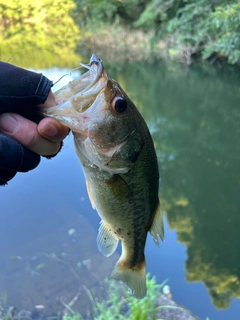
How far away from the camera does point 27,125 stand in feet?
4.59

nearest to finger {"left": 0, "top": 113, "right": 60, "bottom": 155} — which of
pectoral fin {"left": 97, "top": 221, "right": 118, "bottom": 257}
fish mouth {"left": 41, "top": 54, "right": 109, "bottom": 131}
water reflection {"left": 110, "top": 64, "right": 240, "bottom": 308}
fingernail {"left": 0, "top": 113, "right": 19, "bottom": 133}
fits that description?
fingernail {"left": 0, "top": 113, "right": 19, "bottom": 133}

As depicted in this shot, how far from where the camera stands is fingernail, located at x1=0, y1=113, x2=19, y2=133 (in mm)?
1382

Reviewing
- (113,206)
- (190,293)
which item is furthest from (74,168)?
(113,206)

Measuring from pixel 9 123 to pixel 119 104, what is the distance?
444mm

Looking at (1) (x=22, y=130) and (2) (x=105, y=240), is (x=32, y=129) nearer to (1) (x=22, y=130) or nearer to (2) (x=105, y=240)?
(1) (x=22, y=130)

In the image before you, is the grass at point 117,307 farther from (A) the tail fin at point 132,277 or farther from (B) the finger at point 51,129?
(B) the finger at point 51,129

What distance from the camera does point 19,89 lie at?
4.39ft

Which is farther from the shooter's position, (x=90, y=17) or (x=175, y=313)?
(x=90, y=17)

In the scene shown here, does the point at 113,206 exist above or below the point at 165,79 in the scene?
above

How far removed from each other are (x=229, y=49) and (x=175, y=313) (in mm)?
11019

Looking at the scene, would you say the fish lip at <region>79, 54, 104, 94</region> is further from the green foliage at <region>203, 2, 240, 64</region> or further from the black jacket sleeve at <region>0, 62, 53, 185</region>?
the green foliage at <region>203, 2, 240, 64</region>

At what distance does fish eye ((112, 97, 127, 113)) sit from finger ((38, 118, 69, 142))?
227 mm

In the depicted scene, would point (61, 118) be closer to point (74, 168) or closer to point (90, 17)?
point (74, 168)

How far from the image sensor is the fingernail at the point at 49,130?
4.54 feet
